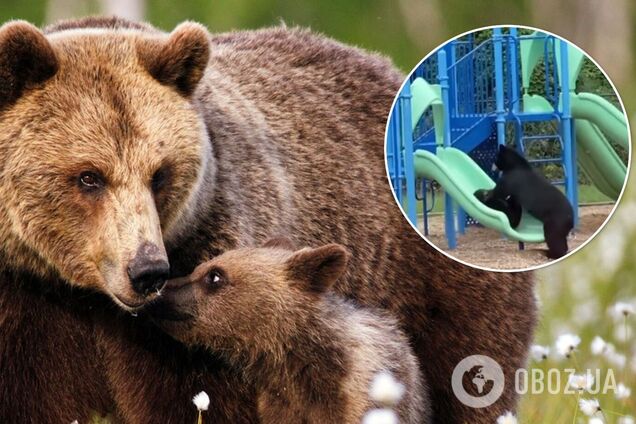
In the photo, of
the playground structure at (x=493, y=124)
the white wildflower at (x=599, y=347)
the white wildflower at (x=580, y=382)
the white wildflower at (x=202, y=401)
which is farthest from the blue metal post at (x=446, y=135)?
the white wildflower at (x=202, y=401)

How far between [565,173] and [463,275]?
84 centimetres

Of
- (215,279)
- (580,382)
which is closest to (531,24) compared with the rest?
(580,382)

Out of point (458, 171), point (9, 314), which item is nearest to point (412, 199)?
point (458, 171)

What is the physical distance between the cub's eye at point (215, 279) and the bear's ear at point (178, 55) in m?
0.79

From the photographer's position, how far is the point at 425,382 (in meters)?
8.16

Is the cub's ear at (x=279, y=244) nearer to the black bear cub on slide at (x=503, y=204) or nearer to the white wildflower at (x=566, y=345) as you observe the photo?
the black bear cub on slide at (x=503, y=204)

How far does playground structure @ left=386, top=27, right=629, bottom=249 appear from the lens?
7.77 metres

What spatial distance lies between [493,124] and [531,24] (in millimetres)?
9459

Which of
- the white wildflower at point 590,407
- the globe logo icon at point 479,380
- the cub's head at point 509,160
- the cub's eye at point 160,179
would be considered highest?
the cub's eye at point 160,179

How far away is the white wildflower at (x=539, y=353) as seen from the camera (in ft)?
26.8

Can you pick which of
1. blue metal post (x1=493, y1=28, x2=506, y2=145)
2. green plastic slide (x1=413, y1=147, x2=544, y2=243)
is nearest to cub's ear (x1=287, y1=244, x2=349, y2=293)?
green plastic slide (x1=413, y1=147, x2=544, y2=243)

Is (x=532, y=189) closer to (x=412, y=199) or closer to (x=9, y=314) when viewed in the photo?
(x=412, y=199)

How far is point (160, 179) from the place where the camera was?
6480 millimetres

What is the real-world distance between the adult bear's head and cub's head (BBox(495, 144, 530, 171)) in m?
1.70
